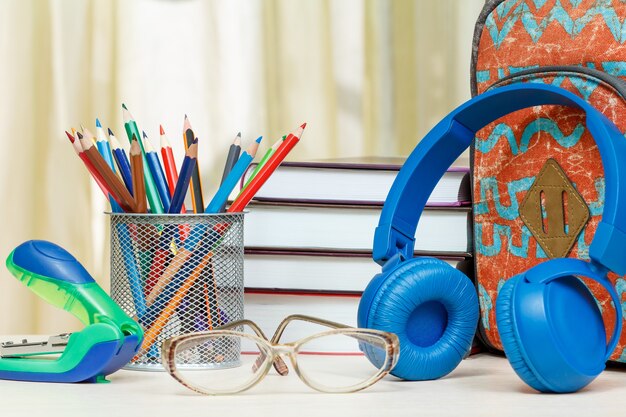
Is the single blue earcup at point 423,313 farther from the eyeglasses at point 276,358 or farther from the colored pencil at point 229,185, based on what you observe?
the colored pencil at point 229,185

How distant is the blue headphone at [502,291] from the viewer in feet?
1.55

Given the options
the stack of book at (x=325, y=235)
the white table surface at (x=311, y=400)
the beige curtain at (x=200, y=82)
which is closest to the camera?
the white table surface at (x=311, y=400)

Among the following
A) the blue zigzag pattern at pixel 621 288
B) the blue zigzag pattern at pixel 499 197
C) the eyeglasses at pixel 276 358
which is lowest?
the eyeglasses at pixel 276 358

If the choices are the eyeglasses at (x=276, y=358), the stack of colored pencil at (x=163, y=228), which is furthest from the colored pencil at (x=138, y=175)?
the eyeglasses at (x=276, y=358)

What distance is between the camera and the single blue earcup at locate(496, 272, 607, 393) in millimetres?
466

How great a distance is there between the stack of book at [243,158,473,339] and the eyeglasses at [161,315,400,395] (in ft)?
0.09

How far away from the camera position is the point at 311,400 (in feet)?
1.61

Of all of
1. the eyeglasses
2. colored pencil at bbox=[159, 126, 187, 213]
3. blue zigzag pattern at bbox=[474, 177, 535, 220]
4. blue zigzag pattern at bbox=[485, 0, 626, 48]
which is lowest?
the eyeglasses

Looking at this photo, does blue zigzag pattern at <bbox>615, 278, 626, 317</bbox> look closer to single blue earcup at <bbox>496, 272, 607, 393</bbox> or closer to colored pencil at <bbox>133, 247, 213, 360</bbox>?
single blue earcup at <bbox>496, 272, 607, 393</bbox>

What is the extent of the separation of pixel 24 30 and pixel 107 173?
48cm

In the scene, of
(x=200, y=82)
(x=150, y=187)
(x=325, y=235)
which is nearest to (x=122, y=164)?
(x=150, y=187)

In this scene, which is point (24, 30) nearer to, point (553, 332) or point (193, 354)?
point (193, 354)

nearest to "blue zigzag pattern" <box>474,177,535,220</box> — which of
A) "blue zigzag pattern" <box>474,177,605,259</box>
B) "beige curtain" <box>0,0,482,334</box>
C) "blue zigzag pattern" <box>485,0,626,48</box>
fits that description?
"blue zigzag pattern" <box>474,177,605,259</box>

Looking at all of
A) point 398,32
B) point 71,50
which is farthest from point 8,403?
point 398,32
